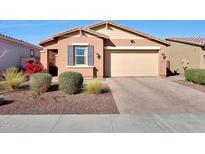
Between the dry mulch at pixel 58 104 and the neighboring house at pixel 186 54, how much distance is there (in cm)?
1449

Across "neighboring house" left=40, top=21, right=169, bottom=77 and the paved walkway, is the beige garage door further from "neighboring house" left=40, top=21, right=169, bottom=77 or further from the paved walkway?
the paved walkway

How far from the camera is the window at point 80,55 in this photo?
1981 centimetres

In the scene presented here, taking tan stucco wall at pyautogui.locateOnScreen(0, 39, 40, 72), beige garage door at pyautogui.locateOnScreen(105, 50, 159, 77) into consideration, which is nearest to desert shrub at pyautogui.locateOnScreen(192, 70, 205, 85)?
beige garage door at pyautogui.locateOnScreen(105, 50, 159, 77)

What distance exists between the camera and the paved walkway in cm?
675

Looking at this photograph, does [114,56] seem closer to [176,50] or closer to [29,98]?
[176,50]

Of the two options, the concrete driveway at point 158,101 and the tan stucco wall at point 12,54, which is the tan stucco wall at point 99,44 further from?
the concrete driveway at point 158,101

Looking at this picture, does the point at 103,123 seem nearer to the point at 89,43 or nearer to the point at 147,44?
the point at 89,43

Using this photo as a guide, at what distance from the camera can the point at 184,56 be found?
84.6 feet

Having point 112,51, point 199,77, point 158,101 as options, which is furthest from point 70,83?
point 112,51

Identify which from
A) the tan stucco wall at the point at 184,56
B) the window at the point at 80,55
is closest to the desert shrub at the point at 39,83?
the window at the point at 80,55
